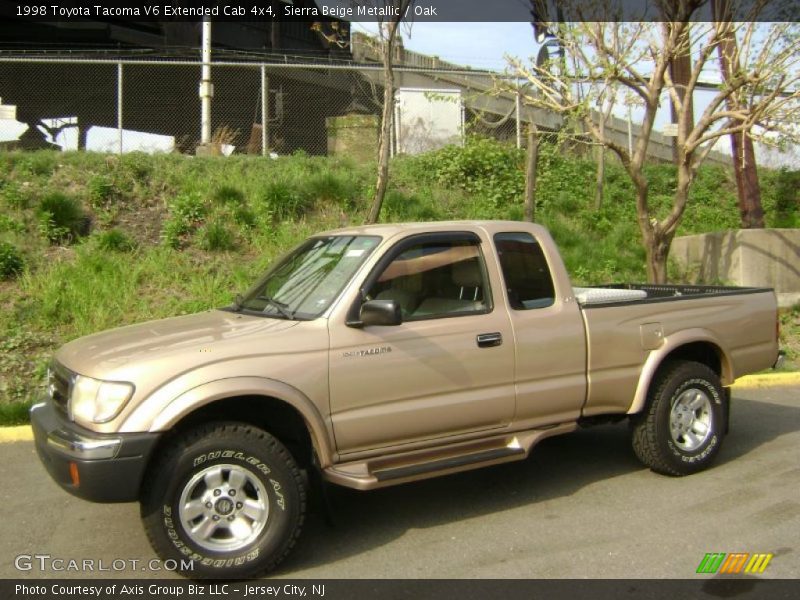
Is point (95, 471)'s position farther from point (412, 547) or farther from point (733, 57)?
point (733, 57)

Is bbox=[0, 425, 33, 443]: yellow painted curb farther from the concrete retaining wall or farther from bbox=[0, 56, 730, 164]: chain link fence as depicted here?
the concrete retaining wall

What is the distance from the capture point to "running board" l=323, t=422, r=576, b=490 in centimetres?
455

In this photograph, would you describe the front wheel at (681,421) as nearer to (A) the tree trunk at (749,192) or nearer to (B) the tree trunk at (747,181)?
(B) the tree trunk at (747,181)

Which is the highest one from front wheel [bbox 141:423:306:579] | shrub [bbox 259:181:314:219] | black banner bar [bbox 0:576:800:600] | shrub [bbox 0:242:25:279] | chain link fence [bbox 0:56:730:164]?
chain link fence [bbox 0:56:730:164]

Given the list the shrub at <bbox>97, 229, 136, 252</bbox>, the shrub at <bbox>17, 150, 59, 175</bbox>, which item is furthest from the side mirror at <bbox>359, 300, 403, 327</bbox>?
the shrub at <bbox>17, 150, 59, 175</bbox>

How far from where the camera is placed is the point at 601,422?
581cm

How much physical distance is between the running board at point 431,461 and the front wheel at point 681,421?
0.92 m

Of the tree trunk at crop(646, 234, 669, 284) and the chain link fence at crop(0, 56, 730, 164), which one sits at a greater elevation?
the chain link fence at crop(0, 56, 730, 164)

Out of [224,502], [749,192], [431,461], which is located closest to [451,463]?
[431,461]

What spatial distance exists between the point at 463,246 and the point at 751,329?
2.67 metres

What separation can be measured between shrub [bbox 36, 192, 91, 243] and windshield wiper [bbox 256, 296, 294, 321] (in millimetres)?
6385

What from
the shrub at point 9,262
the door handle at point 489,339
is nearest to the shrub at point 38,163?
the shrub at point 9,262

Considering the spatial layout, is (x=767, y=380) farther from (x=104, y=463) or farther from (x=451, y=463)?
(x=104, y=463)

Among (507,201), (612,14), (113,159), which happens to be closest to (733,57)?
(612,14)
